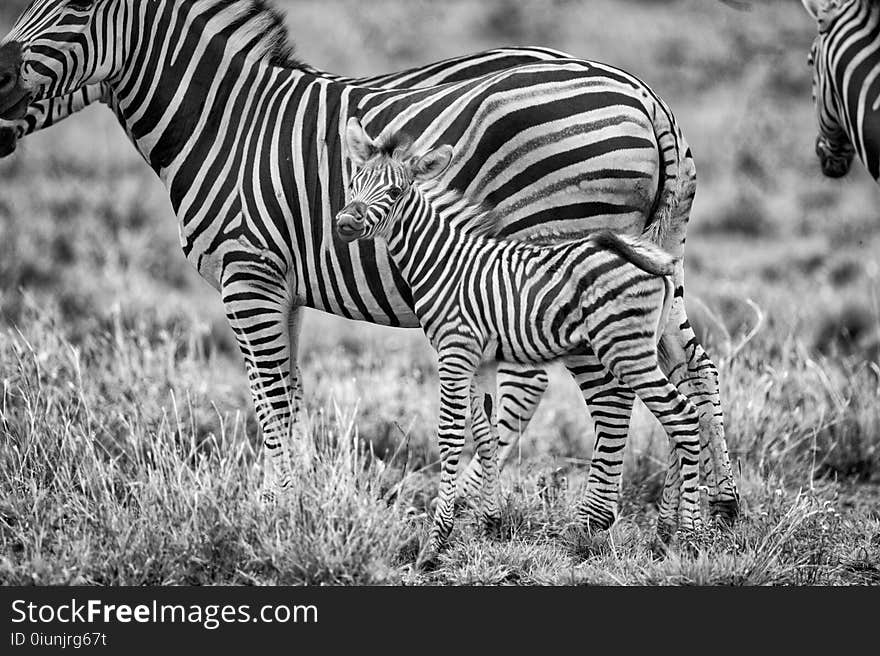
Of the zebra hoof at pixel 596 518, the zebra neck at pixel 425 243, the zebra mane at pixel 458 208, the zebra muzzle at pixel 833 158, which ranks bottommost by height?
the zebra hoof at pixel 596 518

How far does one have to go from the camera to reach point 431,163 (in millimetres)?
5770

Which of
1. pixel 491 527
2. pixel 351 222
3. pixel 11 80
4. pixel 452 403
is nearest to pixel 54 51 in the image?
pixel 11 80

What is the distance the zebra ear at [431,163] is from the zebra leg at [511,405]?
1.37 metres

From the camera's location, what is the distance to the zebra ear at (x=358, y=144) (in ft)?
19.0

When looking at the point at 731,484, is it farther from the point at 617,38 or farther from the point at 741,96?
the point at 617,38

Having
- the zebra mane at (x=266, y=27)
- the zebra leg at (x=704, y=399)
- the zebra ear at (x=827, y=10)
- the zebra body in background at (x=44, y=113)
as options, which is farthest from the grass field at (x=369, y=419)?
the zebra mane at (x=266, y=27)

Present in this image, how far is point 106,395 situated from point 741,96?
47.8 ft

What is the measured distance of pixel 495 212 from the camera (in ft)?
20.0

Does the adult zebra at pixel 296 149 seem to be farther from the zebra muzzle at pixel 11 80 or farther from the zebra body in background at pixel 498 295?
the zebra body in background at pixel 498 295

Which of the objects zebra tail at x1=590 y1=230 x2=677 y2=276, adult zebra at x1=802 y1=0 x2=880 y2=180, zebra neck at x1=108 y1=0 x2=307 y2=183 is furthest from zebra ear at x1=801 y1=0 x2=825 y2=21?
zebra neck at x1=108 y1=0 x2=307 y2=183

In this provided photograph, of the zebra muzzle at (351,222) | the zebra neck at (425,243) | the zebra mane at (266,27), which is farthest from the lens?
the zebra mane at (266,27)

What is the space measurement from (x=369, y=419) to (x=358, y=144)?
120 inches

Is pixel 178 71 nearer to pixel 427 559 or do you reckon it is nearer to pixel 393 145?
pixel 393 145

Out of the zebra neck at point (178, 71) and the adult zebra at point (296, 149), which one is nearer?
the adult zebra at point (296, 149)
